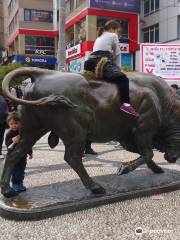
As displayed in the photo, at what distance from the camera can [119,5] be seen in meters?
29.2

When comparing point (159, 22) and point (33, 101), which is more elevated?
point (159, 22)

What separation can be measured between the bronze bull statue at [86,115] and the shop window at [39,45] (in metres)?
36.4

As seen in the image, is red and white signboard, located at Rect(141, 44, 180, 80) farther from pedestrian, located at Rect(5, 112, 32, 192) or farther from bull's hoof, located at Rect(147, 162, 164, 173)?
pedestrian, located at Rect(5, 112, 32, 192)

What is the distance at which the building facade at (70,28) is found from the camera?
2869 cm

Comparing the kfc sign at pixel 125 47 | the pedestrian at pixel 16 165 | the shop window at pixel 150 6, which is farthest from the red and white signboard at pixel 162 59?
the shop window at pixel 150 6

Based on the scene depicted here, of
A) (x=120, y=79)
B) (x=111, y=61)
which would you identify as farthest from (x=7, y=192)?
(x=111, y=61)

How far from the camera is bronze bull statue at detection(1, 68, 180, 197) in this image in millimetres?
4277

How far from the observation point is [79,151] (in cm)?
439

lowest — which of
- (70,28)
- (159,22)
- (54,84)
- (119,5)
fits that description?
(54,84)

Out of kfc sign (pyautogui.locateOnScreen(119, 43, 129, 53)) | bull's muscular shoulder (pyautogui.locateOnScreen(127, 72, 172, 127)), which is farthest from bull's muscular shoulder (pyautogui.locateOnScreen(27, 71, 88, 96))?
kfc sign (pyautogui.locateOnScreen(119, 43, 129, 53))

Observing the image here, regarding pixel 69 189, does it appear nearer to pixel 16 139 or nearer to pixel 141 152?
pixel 16 139

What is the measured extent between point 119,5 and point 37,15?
14896 millimetres

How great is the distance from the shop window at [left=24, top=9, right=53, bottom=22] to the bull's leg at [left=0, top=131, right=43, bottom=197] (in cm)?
3847

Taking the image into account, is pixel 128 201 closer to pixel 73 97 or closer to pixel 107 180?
pixel 107 180
